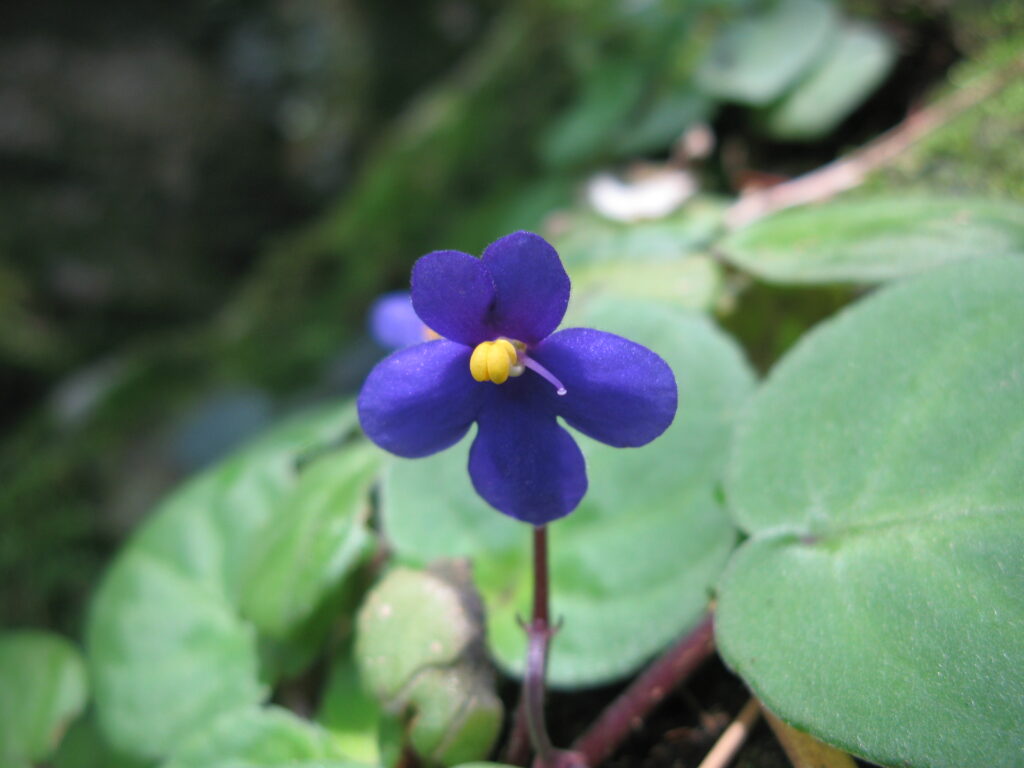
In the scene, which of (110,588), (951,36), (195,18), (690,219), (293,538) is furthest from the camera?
(195,18)

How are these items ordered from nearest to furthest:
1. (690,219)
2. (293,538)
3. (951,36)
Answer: (293,538) → (690,219) → (951,36)

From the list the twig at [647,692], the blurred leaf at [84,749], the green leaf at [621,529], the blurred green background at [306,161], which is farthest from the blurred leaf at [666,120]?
the blurred leaf at [84,749]

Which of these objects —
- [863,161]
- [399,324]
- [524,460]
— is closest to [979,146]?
[863,161]

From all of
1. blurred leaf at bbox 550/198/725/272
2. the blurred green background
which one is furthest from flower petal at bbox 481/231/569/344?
blurred leaf at bbox 550/198/725/272

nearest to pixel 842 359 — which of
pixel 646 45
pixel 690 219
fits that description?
pixel 690 219

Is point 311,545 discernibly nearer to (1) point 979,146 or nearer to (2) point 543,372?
(2) point 543,372

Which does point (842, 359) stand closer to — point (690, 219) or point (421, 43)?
point (690, 219)
